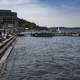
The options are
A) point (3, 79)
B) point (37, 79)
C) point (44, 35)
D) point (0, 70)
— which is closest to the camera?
point (3, 79)

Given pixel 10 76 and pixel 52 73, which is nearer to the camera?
pixel 10 76

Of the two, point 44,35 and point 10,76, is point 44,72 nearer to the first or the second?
point 10,76

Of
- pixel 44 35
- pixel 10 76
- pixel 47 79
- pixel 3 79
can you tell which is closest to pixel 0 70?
pixel 10 76

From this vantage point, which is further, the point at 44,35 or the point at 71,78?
the point at 44,35

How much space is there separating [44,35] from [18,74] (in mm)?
134173

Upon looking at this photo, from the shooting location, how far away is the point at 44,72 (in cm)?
2361

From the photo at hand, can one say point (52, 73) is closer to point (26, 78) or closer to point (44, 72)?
point (44, 72)

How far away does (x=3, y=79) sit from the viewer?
62.3 ft

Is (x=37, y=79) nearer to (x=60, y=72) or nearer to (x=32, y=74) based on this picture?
(x=32, y=74)

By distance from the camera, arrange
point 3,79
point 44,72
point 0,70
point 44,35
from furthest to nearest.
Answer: point 44,35, point 44,72, point 0,70, point 3,79

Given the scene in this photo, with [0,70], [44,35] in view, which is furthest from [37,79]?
[44,35]

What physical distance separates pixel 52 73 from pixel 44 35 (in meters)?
133

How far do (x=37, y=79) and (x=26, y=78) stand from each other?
91 centimetres

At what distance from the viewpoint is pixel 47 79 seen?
20.3 meters
